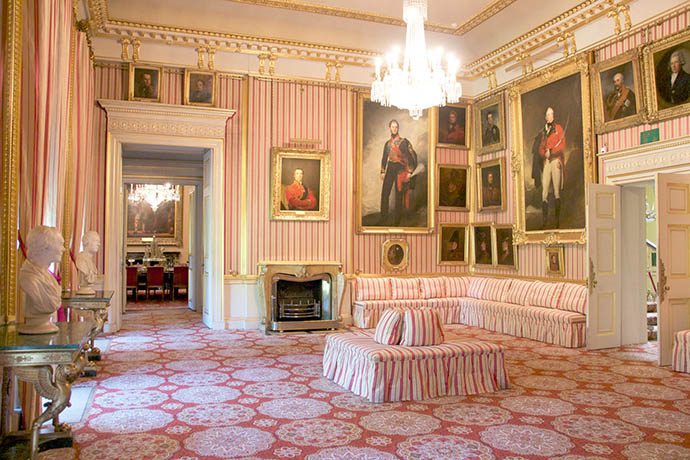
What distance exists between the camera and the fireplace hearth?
8961 mm

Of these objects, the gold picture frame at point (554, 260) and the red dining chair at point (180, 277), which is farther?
the red dining chair at point (180, 277)

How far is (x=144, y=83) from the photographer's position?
8.77m

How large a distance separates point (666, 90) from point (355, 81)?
5.02 meters

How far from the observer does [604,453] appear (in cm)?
358

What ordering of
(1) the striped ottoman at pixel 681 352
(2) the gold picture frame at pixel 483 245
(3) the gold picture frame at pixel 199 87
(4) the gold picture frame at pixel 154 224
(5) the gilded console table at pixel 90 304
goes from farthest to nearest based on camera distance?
(4) the gold picture frame at pixel 154 224, (2) the gold picture frame at pixel 483 245, (3) the gold picture frame at pixel 199 87, (1) the striped ottoman at pixel 681 352, (5) the gilded console table at pixel 90 304

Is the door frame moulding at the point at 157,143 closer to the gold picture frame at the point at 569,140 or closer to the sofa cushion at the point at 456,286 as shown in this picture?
the sofa cushion at the point at 456,286

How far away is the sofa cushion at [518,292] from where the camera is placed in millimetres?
8750

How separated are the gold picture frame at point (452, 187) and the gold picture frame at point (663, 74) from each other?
393 centimetres

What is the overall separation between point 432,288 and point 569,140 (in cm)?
351

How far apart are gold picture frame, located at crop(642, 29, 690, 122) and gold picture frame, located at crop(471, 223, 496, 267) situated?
143 inches

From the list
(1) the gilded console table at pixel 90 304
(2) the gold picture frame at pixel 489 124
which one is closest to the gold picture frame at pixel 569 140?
(2) the gold picture frame at pixel 489 124

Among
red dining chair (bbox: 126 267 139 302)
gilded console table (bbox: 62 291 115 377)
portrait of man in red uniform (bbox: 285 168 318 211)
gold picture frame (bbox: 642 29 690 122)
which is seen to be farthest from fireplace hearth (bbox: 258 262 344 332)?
red dining chair (bbox: 126 267 139 302)

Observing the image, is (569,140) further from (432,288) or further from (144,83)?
(144,83)

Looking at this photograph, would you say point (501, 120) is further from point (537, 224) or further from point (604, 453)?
point (604, 453)
